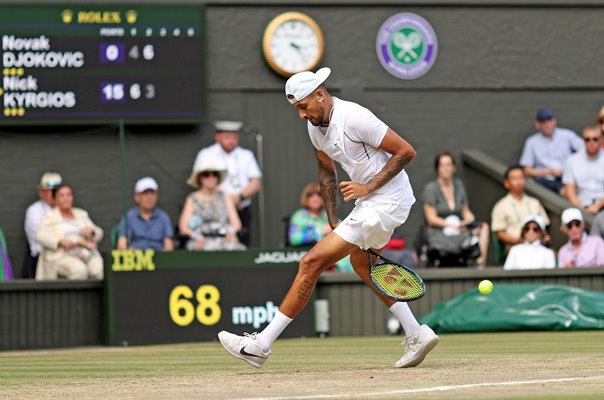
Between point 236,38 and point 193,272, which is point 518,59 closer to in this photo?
point 236,38

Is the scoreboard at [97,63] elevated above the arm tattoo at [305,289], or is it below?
above

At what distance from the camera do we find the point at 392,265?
30.6 feet

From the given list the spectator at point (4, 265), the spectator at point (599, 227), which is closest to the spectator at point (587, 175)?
the spectator at point (599, 227)

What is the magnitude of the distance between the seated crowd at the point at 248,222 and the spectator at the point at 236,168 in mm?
12

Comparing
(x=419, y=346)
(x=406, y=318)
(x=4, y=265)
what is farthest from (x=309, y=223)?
(x=419, y=346)

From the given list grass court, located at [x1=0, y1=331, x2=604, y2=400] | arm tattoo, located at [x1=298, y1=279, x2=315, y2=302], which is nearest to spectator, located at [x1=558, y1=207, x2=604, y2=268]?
grass court, located at [x1=0, y1=331, x2=604, y2=400]

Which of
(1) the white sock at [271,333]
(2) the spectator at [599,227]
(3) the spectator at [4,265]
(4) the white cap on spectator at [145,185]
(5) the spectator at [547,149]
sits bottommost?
(1) the white sock at [271,333]

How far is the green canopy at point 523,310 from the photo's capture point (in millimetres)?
14477

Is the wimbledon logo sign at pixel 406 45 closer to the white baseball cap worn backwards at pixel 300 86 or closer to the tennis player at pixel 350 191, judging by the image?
the tennis player at pixel 350 191

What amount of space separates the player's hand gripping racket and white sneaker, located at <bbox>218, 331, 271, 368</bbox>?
878 mm

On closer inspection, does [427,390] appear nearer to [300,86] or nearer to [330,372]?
[330,372]

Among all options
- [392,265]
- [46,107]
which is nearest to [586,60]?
[46,107]

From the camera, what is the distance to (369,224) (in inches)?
357

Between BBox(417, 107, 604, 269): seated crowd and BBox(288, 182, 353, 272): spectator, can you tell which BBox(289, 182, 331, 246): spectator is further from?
BBox(417, 107, 604, 269): seated crowd
